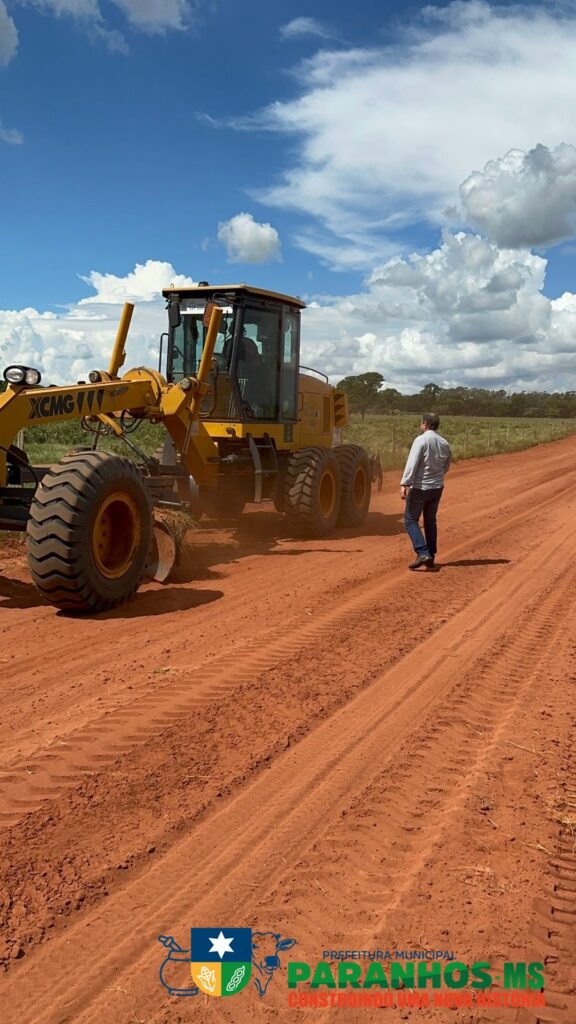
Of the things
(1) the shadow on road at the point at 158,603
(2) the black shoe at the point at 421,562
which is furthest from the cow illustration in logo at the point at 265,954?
(2) the black shoe at the point at 421,562

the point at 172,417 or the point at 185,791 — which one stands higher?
the point at 172,417

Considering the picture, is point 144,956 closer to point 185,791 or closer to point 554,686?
point 185,791

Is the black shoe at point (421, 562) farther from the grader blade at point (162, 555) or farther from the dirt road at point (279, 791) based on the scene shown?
the grader blade at point (162, 555)

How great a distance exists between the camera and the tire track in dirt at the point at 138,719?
369 cm

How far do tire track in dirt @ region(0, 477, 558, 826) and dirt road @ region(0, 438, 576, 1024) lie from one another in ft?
0.05

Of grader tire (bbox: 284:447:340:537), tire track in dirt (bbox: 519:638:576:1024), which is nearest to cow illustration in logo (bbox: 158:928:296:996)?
tire track in dirt (bbox: 519:638:576:1024)

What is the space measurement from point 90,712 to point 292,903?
2.04 m

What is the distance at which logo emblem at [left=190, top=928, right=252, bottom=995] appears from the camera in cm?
253

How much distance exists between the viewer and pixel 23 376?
6773 millimetres

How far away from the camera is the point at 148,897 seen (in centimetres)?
292

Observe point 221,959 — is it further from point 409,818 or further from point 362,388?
point 362,388

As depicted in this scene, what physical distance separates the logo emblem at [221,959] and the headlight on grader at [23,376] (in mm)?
5148

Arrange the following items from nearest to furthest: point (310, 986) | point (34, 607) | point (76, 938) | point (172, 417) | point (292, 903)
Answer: point (310, 986) < point (76, 938) < point (292, 903) < point (34, 607) < point (172, 417)

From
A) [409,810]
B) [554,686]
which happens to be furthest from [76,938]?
[554,686]
